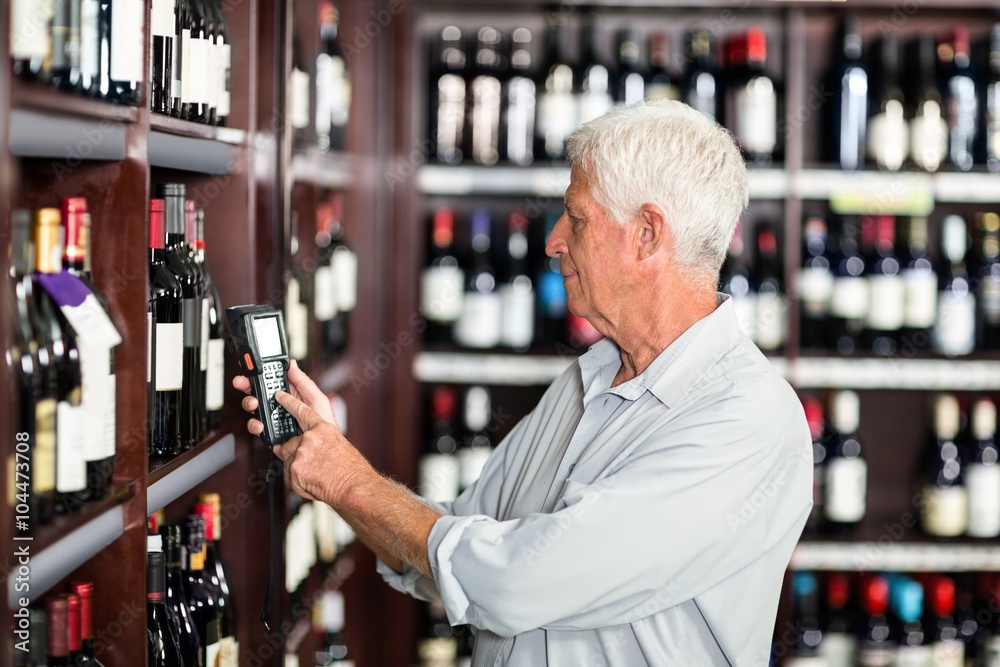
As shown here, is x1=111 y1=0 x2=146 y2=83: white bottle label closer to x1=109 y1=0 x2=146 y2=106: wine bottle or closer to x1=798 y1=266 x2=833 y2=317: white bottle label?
x1=109 y1=0 x2=146 y2=106: wine bottle

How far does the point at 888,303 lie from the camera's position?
2.48 meters

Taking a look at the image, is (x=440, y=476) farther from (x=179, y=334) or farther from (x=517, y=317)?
(x=179, y=334)

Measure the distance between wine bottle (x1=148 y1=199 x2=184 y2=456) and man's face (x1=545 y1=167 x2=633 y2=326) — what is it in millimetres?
456

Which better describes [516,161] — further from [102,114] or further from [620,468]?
[102,114]

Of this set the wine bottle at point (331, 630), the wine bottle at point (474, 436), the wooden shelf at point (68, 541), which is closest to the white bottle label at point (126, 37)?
the wooden shelf at point (68, 541)

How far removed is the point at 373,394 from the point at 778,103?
1.22m

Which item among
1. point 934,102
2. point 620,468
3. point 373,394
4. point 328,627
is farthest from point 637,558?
point 934,102

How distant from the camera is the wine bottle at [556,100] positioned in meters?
2.48

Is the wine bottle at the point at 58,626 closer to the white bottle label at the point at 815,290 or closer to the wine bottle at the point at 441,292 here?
the wine bottle at the point at 441,292

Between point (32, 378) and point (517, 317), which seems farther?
point (517, 317)

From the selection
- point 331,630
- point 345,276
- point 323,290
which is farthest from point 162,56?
point 331,630

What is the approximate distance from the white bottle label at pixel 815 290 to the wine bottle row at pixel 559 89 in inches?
11.8

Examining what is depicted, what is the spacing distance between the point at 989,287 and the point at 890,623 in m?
0.87

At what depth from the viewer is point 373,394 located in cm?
251
